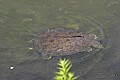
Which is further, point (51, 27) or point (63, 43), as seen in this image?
point (51, 27)

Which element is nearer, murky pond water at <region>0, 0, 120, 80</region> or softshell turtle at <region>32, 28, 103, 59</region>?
murky pond water at <region>0, 0, 120, 80</region>

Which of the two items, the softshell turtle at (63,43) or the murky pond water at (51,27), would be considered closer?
the murky pond water at (51,27)

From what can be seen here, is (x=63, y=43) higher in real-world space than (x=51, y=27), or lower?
lower

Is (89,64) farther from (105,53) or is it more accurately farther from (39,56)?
(39,56)

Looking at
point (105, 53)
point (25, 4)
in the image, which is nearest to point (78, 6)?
point (25, 4)
